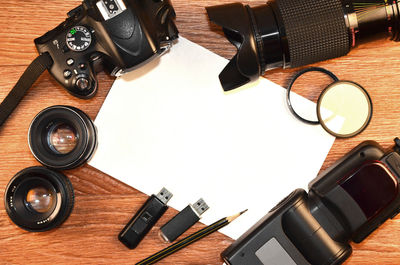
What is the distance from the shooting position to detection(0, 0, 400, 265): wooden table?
35.6 inches

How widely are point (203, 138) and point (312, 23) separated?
0.30 metres

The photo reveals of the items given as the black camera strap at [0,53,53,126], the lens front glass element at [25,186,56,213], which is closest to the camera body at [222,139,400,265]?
the lens front glass element at [25,186,56,213]

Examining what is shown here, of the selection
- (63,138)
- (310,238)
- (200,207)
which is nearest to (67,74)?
(63,138)

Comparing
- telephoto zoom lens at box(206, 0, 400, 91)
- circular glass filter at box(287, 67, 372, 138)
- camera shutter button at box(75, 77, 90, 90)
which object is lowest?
circular glass filter at box(287, 67, 372, 138)

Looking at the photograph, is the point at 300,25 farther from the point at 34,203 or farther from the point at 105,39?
the point at 34,203

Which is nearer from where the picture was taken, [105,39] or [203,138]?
[105,39]

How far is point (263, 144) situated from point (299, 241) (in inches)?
8.1

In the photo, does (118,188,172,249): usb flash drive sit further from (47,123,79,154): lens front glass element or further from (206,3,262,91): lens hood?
(206,3,262,91): lens hood

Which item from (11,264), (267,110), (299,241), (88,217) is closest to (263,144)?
(267,110)

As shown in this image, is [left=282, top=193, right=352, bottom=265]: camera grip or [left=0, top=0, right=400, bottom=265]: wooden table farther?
[left=0, top=0, right=400, bottom=265]: wooden table

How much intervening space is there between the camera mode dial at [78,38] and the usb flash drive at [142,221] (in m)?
0.31

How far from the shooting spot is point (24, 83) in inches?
34.6

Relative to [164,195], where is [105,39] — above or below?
above

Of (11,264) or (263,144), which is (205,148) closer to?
(263,144)
